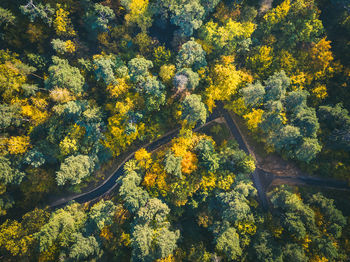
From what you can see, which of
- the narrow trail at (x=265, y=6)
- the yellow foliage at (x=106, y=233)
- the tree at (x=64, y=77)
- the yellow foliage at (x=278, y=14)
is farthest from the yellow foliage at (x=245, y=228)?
the narrow trail at (x=265, y=6)

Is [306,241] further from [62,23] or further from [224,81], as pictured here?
[62,23]

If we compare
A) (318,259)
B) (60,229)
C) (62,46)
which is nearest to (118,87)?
(62,46)

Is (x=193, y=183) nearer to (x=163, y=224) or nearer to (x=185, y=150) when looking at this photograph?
(x=185, y=150)

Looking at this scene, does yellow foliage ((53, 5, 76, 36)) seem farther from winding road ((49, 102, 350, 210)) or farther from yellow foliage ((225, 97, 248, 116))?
yellow foliage ((225, 97, 248, 116))

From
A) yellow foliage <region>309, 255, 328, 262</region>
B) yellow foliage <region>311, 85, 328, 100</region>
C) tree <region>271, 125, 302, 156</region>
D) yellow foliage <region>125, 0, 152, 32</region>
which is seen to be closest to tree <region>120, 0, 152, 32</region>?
yellow foliage <region>125, 0, 152, 32</region>

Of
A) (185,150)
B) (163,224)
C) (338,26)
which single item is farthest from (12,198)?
(338,26)

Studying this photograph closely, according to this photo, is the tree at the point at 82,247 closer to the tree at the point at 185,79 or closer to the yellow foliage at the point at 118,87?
the yellow foliage at the point at 118,87

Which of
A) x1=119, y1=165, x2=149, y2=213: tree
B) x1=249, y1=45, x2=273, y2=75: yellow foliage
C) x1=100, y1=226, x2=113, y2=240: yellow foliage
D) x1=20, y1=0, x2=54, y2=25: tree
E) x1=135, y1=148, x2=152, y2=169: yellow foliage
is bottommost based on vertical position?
x1=100, y1=226, x2=113, y2=240: yellow foliage
